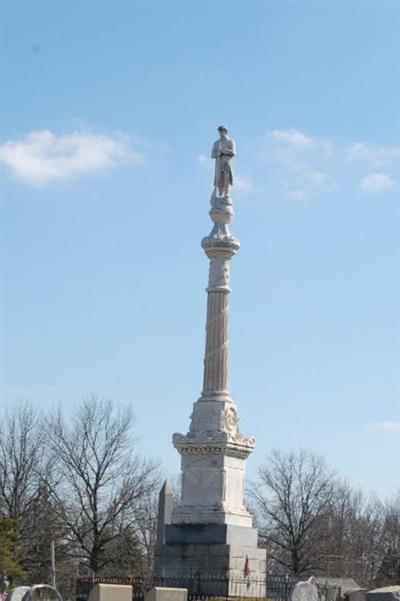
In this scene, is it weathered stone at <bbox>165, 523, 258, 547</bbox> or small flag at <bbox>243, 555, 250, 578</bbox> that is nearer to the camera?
small flag at <bbox>243, 555, 250, 578</bbox>

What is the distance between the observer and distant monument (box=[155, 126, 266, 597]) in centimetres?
3347

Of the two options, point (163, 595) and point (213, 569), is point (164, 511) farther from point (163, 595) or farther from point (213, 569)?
point (163, 595)

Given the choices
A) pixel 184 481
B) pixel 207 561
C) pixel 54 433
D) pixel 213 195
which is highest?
pixel 213 195

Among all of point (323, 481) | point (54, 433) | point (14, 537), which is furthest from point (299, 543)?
point (14, 537)

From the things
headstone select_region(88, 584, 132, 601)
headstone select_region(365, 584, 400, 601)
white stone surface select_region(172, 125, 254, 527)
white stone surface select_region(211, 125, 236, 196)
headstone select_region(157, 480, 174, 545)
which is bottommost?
headstone select_region(88, 584, 132, 601)

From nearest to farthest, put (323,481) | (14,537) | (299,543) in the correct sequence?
(14,537) < (299,543) < (323,481)

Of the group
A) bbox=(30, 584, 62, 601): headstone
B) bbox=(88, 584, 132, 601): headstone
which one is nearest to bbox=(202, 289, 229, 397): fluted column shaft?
bbox=(30, 584, 62, 601): headstone

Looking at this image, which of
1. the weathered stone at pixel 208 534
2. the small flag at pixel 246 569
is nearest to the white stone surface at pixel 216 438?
the weathered stone at pixel 208 534

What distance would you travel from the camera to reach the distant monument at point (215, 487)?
1318 inches

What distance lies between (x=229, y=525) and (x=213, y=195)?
420 inches

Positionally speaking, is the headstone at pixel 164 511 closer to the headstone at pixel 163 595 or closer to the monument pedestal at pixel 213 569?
the monument pedestal at pixel 213 569

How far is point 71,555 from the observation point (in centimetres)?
5003

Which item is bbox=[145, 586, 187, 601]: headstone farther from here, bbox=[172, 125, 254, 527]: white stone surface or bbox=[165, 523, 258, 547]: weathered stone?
bbox=[172, 125, 254, 527]: white stone surface

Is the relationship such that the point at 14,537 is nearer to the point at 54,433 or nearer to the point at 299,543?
the point at 54,433
